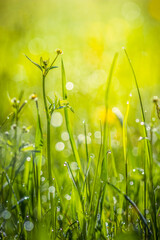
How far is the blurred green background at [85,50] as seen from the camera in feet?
9.63

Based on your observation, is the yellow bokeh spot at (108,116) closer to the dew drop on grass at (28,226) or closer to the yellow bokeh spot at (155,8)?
the dew drop on grass at (28,226)

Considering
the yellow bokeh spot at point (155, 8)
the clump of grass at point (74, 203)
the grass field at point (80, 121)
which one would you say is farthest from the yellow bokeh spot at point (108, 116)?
the yellow bokeh spot at point (155, 8)

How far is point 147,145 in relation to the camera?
94cm

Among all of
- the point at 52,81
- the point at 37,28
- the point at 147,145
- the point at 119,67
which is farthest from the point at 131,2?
the point at 147,145

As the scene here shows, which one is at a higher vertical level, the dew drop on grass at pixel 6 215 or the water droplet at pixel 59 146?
the water droplet at pixel 59 146

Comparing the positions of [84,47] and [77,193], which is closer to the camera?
[77,193]

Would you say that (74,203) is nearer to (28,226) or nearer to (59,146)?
(28,226)

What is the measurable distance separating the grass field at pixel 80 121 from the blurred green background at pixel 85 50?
0.9 inches

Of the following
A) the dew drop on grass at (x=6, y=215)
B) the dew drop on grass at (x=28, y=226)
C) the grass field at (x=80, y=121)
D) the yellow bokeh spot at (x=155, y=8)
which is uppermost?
the yellow bokeh spot at (x=155, y=8)

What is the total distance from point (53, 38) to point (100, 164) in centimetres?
554

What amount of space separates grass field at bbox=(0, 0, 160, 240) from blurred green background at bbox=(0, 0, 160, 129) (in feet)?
0.08

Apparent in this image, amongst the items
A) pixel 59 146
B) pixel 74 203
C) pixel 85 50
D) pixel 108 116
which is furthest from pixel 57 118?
pixel 85 50

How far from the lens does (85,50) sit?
5.25 metres

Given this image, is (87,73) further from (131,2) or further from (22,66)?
(131,2)
